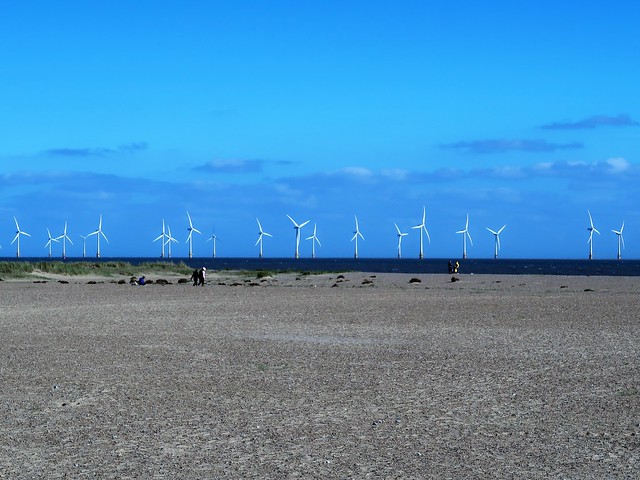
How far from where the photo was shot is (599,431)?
1123cm

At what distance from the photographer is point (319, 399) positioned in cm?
1347

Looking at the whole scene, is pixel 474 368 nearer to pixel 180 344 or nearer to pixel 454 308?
pixel 180 344

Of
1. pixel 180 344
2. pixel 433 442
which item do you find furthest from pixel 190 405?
pixel 180 344

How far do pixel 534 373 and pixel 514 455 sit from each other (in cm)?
644

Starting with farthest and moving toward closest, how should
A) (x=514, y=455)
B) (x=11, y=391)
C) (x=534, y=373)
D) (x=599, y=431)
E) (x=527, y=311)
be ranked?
Answer: (x=527, y=311) → (x=534, y=373) → (x=11, y=391) → (x=599, y=431) → (x=514, y=455)

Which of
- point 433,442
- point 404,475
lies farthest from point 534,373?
point 404,475

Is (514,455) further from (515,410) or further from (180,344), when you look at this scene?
(180,344)

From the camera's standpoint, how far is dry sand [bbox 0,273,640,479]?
9.66m

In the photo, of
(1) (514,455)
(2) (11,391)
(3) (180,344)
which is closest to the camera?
(1) (514,455)

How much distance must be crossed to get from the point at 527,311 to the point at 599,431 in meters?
21.6

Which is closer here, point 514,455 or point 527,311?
point 514,455

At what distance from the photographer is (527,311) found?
1277 inches

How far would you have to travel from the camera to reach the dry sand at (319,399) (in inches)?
380

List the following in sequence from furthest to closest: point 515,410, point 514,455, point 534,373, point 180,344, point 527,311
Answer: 1. point 527,311
2. point 180,344
3. point 534,373
4. point 515,410
5. point 514,455
